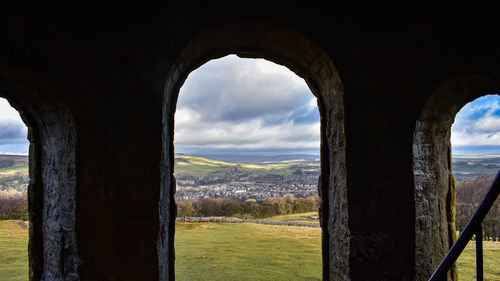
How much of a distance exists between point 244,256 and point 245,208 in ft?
29.9

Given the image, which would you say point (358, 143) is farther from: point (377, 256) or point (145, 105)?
point (145, 105)

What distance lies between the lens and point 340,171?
2.73 metres

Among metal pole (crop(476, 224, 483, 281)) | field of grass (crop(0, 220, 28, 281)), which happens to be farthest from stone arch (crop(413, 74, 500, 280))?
field of grass (crop(0, 220, 28, 281))

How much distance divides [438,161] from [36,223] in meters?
3.86

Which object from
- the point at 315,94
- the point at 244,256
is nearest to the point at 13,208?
the point at 244,256

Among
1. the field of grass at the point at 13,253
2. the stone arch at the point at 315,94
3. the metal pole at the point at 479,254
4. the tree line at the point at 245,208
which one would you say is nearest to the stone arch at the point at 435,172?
the stone arch at the point at 315,94

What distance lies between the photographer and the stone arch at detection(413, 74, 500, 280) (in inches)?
104

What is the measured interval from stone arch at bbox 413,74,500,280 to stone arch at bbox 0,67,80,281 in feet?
9.94

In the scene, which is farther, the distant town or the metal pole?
the distant town

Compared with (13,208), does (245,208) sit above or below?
below

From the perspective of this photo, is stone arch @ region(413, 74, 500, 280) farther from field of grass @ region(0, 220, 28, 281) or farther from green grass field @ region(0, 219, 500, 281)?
field of grass @ region(0, 220, 28, 281)

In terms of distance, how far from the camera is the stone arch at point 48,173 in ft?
7.69

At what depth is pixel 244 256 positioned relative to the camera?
6.52 metres

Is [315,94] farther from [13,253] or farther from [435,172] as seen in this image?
[13,253]
